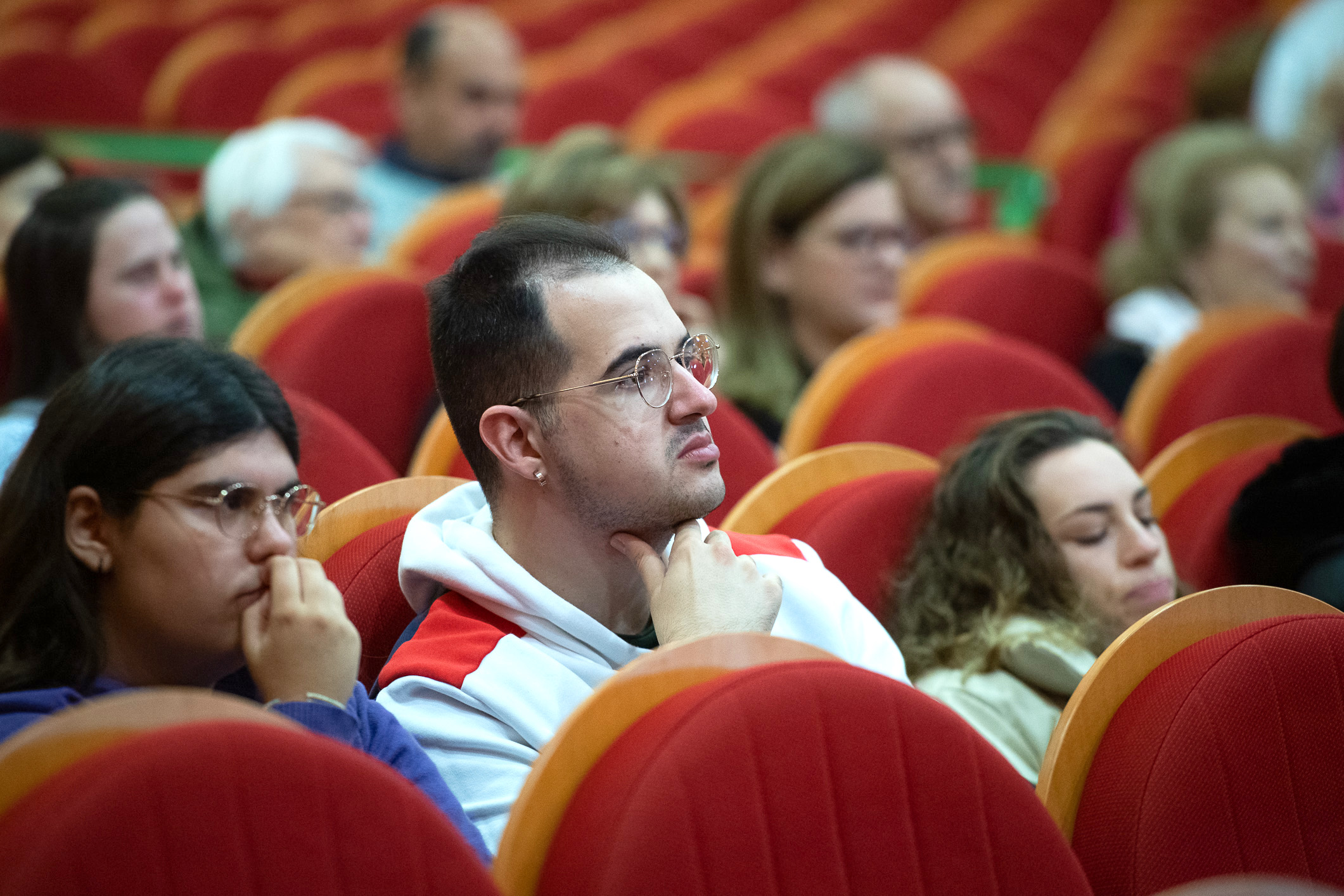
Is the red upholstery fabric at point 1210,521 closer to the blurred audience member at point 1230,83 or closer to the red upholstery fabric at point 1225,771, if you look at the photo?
the red upholstery fabric at point 1225,771

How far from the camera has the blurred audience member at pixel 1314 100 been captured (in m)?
3.38

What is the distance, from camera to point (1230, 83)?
3775 millimetres

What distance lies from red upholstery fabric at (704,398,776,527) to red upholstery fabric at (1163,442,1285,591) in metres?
0.46

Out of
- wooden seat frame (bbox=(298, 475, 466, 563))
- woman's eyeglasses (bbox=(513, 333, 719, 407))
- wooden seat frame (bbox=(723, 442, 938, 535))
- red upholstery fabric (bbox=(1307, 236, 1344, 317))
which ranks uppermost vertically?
woman's eyeglasses (bbox=(513, 333, 719, 407))

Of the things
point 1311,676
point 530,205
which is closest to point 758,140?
point 530,205

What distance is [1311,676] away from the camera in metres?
0.98

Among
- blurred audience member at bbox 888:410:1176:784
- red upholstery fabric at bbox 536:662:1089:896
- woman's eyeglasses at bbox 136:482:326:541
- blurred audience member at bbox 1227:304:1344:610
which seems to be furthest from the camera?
blurred audience member at bbox 1227:304:1344:610

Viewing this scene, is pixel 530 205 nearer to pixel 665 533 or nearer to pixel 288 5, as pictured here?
pixel 665 533

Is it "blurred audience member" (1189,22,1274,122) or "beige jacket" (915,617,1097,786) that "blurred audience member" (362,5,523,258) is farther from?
"beige jacket" (915,617,1097,786)

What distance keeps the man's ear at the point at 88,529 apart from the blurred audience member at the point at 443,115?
215 centimetres

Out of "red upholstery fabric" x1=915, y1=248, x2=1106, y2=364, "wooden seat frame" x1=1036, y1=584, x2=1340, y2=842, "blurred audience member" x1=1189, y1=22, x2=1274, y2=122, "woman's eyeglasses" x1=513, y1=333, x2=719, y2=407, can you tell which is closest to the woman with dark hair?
"woman's eyeglasses" x1=513, y1=333, x2=719, y2=407

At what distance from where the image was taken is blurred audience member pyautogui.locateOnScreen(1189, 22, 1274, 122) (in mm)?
3740

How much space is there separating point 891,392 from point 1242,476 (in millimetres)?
417

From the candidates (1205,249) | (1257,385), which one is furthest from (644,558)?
(1205,249)
